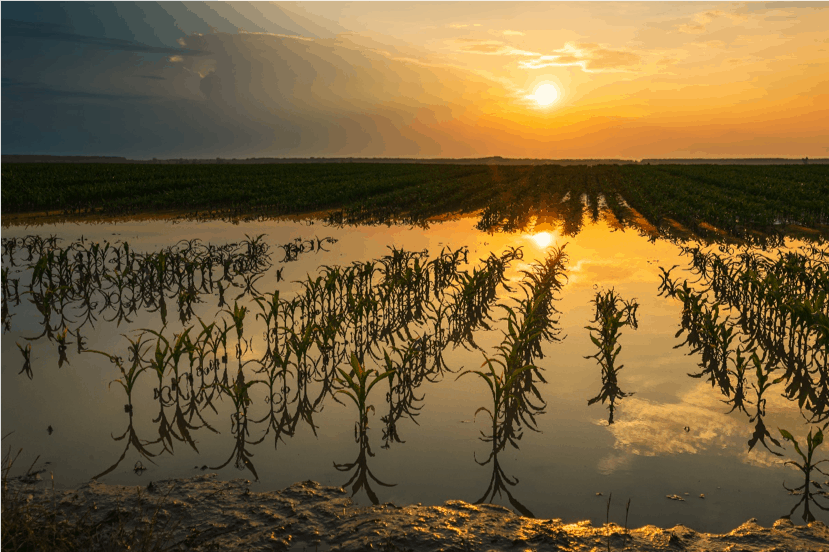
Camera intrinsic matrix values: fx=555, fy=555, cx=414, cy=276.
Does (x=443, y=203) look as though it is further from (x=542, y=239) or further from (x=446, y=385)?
(x=446, y=385)

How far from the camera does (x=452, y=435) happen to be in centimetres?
487

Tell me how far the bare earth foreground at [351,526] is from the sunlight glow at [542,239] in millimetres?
12054

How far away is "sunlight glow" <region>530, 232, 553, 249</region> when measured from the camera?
51.4 ft

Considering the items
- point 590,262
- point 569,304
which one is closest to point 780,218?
point 590,262

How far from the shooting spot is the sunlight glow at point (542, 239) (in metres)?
15.7

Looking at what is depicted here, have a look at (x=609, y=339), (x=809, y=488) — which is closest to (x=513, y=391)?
(x=609, y=339)

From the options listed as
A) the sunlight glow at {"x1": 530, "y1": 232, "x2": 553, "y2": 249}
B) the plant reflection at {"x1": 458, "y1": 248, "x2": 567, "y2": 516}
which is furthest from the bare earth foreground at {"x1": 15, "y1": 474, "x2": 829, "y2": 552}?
the sunlight glow at {"x1": 530, "y1": 232, "x2": 553, "y2": 249}

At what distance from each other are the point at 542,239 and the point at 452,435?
12.5 metres

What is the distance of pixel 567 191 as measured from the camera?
115 feet

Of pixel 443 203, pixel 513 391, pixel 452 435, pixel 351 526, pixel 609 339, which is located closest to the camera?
pixel 351 526

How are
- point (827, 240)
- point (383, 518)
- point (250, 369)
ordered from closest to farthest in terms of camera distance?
point (383, 518), point (250, 369), point (827, 240)

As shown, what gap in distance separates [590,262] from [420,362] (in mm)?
7497

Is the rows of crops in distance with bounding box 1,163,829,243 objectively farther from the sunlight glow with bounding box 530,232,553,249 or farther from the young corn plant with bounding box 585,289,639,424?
the young corn plant with bounding box 585,289,639,424

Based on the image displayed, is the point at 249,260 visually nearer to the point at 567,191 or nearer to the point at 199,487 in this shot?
the point at 199,487
